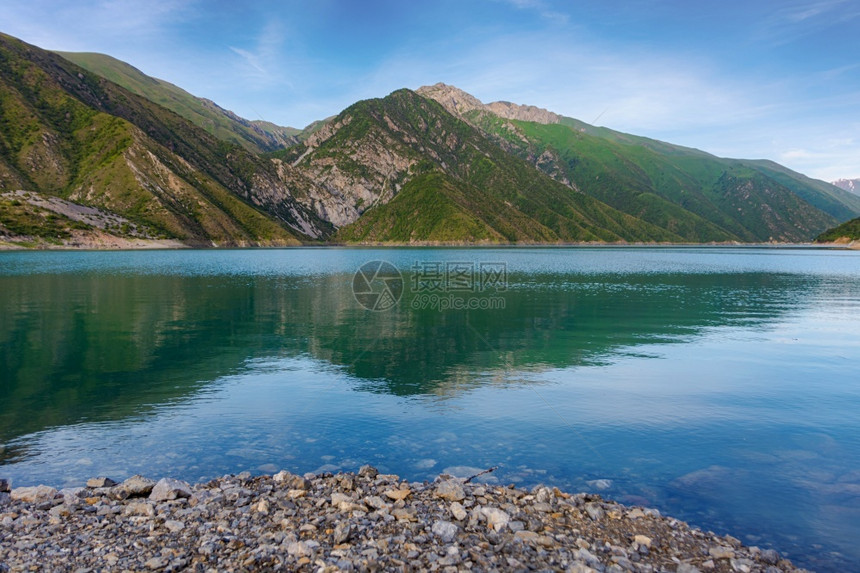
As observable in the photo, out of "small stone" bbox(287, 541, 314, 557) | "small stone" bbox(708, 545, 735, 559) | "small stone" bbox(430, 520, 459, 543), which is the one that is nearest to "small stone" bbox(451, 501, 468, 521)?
"small stone" bbox(430, 520, 459, 543)

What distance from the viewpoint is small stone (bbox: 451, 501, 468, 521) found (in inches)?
571

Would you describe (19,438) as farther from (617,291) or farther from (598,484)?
(617,291)

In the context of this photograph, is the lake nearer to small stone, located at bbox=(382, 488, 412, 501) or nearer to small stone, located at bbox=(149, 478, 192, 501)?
small stone, located at bbox=(149, 478, 192, 501)

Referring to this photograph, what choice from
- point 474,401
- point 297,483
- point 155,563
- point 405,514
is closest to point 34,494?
point 155,563

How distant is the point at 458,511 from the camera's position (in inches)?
577

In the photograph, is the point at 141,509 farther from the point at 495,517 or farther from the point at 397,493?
the point at 495,517

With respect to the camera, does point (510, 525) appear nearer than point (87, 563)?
No

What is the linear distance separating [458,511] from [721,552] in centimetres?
671

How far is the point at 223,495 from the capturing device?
51.3 feet

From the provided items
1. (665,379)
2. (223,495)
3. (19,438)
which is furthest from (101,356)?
(665,379)

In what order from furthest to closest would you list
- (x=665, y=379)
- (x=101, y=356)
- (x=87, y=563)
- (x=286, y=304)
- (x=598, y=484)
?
(x=286, y=304)
(x=101, y=356)
(x=665, y=379)
(x=598, y=484)
(x=87, y=563)

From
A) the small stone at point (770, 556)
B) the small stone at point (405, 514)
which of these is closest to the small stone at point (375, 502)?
the small stone at point (405, 514)

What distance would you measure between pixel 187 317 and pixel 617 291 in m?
62.7

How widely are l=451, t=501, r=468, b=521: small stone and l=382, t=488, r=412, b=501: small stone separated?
153 cm
